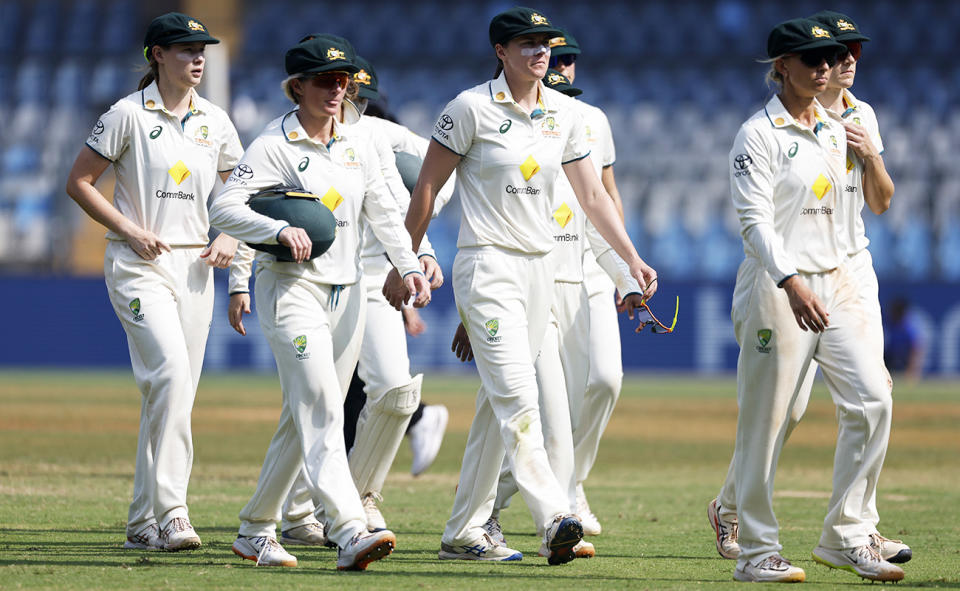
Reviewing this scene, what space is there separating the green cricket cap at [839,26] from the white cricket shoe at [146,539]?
4.15 m

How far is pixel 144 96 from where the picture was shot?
7441mm

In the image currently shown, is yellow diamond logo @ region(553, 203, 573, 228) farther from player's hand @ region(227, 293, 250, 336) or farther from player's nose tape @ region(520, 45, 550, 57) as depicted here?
player's hand @ region(227, 293, 250, 336)

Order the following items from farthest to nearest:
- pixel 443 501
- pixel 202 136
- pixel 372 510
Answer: pixel 443 501
pixel 372 510
pixel 202 136

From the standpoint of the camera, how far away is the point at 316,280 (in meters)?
6.51

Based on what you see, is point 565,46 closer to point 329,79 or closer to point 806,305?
point 329,79

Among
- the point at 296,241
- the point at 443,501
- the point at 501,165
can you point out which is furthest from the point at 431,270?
the point at 443,501

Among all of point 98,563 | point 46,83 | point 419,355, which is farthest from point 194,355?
point 46,83

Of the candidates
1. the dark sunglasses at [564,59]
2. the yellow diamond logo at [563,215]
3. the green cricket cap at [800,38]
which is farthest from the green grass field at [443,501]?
the dark sunglasses at [564,59]

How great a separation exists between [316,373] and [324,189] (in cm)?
89

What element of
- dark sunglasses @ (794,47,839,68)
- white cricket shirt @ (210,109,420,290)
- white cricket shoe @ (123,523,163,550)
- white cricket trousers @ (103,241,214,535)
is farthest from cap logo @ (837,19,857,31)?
white cricket shoe @ (123,523,163,550)

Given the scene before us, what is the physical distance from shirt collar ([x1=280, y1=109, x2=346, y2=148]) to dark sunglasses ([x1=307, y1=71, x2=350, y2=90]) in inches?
8.8

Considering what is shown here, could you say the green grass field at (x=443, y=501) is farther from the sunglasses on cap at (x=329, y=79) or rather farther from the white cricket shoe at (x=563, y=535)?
the sunglasses on cap at (x=329, y=79)

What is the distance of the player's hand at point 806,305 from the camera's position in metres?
5.92

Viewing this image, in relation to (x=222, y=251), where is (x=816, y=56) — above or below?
above
